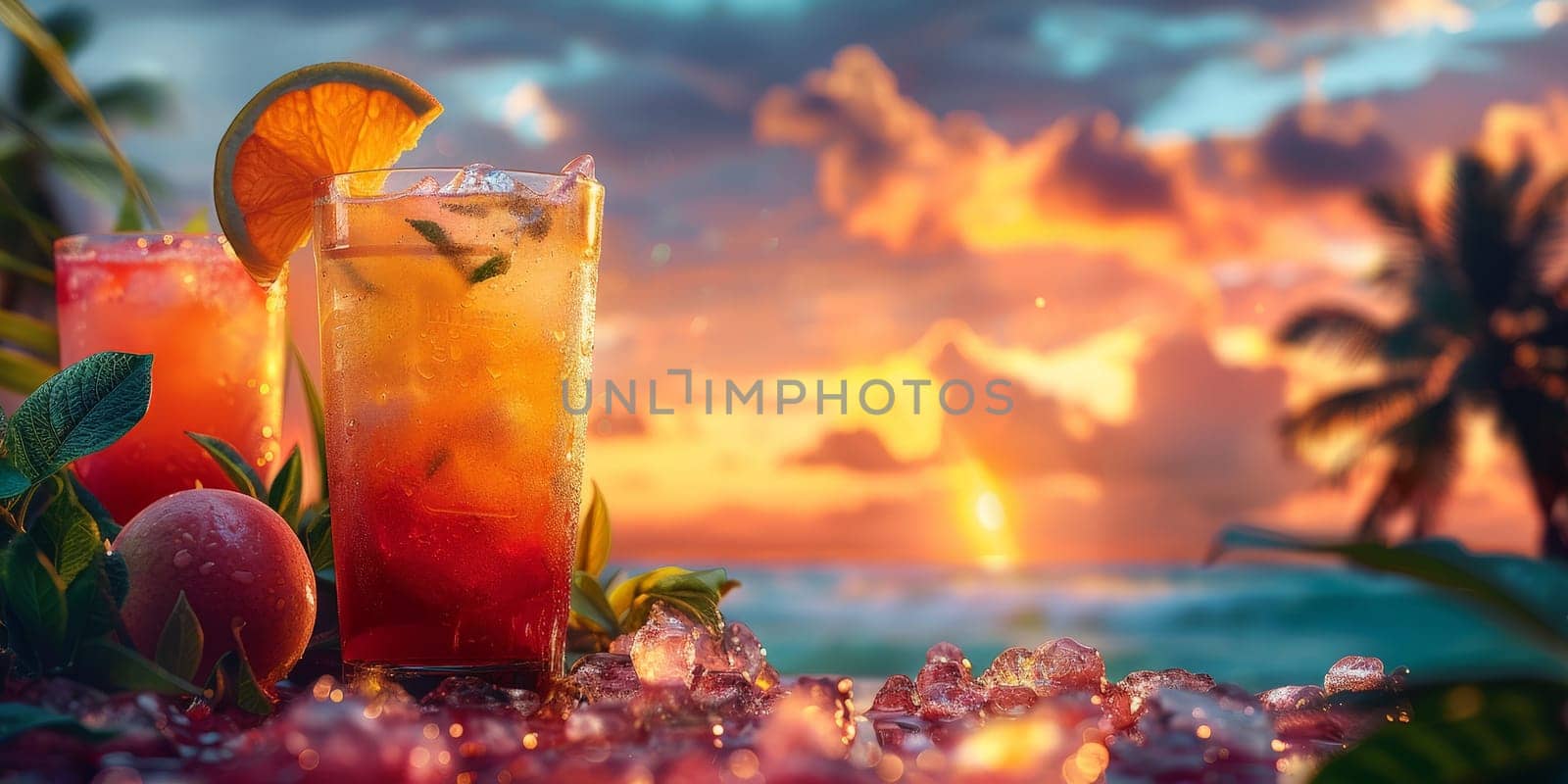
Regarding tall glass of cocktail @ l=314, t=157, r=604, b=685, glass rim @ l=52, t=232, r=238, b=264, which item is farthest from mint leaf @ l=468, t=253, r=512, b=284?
glass rim @ l=52, t=232, r=238, b=264

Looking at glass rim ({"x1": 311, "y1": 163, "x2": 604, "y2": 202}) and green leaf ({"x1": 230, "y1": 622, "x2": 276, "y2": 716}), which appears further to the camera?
glass rim ({"x1": 311, "y1": 163, "x2": 604, "y2": 202})

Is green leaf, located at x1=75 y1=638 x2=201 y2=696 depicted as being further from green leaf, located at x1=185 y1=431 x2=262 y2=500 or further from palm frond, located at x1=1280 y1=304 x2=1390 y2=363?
palm frond, located at x1=1280 y1=304 x2=1390 y2=363

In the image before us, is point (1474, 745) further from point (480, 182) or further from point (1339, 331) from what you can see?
point (1339, 331)

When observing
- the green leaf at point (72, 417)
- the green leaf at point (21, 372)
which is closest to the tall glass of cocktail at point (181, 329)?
the green leaf at point (21, 372)

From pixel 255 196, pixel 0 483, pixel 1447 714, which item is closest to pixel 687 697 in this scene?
pixel 1447 714

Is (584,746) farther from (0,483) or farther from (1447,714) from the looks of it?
(0,483)
